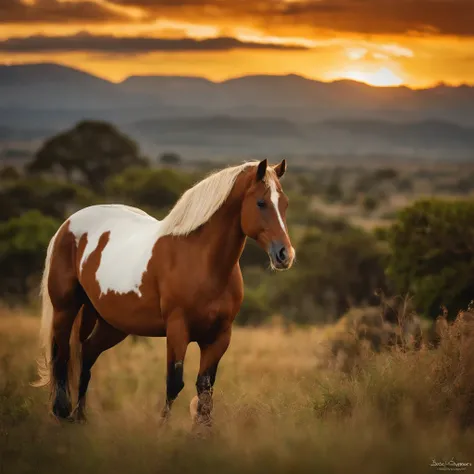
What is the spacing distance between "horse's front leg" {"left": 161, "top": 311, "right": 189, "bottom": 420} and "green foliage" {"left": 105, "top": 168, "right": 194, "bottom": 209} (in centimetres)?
3223

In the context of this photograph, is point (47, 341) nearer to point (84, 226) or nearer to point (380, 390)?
point (84, 226)

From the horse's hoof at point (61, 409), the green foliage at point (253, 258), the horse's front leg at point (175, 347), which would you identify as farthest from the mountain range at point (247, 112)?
the horse's front leg at point (175, 347)

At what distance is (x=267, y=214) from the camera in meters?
6.19

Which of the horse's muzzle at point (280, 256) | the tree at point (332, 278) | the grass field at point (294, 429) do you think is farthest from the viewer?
the tree at point (332, 278)

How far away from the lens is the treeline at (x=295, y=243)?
1509cm

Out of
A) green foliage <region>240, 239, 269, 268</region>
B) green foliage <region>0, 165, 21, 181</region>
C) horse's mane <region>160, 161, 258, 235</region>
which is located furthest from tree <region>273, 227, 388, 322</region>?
green foliage <region>0, 165, 21, 181</region>

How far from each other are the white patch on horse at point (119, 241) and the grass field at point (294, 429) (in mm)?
1122

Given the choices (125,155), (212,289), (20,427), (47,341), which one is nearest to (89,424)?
(20,427)

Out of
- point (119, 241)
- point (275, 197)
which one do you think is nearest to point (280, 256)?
point (275, 197)

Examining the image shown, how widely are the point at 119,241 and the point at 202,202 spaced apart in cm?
117

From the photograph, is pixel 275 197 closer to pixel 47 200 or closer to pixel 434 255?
pixel 434 255

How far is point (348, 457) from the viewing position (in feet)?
17.7

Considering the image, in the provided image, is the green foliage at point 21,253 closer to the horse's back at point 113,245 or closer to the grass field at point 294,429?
the grass field at point 294,429

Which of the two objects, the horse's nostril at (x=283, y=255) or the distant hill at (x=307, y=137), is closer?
the horse's nostril at (x=283, y=255)
